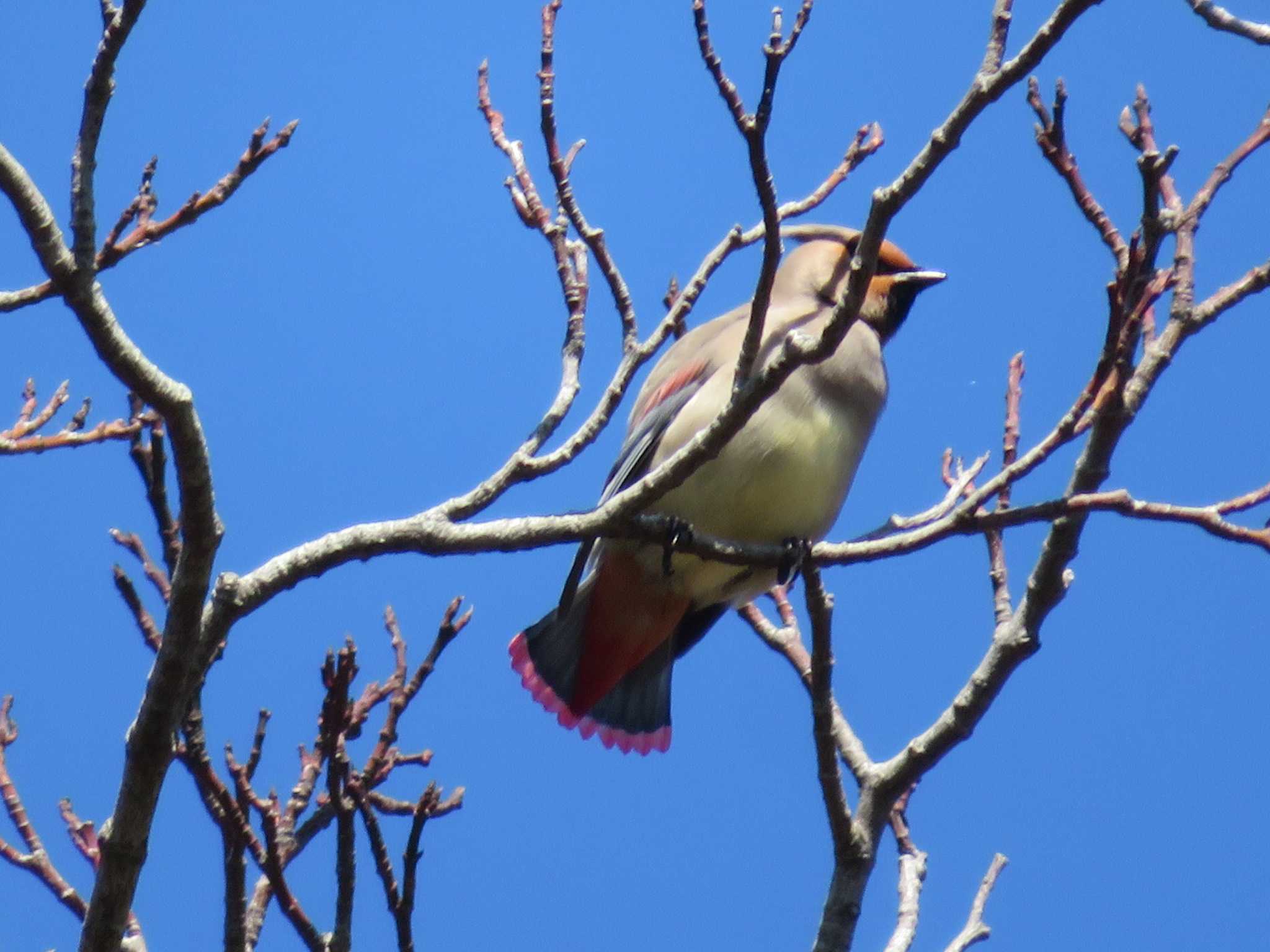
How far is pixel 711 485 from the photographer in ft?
13.2

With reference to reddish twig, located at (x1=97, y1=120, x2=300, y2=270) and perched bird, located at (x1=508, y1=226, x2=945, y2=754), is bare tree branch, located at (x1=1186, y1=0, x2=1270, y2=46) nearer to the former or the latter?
perched bird, located at (x1=508, y1=226, x2=945, y2=754)

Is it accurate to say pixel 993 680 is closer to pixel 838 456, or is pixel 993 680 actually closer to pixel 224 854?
pixel 838 456

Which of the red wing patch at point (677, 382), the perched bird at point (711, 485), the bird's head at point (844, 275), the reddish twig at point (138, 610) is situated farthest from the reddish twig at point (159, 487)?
the bird's head at point (844, 275)

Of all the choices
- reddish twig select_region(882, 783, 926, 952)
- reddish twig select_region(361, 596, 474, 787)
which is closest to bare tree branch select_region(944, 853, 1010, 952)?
reddish twig select_region(882, 783, 926, 952)

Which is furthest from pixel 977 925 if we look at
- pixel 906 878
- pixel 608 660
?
pixel 608 660

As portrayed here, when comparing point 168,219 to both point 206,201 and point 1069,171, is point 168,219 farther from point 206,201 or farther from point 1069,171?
point 1069,171

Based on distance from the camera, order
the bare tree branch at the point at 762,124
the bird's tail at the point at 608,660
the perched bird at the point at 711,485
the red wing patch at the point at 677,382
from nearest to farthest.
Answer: the bare tree branch at the point at 762,124
the perched bird at the point at 711,485
the red wing patch at the point at 677,382
the bird's tail at the point at 608,660

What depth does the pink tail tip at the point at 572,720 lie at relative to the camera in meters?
4.74

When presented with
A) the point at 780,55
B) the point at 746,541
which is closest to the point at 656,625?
the point at 746,541

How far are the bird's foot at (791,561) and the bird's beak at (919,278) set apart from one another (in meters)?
1.12

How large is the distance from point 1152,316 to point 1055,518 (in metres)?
0.82

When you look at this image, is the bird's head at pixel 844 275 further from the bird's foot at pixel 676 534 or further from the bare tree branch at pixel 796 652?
the bird's foot at pixel 676 534

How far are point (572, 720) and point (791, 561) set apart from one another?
144cm

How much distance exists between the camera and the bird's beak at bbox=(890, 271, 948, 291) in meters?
4.98
